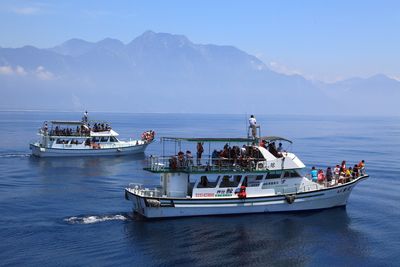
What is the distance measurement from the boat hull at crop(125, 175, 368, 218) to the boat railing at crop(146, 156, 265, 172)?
2.36 m

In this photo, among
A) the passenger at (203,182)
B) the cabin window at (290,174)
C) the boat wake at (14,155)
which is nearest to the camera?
the passenger at (203,182)

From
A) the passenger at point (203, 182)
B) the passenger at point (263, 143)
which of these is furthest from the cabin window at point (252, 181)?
the passenger at point (203, 182)

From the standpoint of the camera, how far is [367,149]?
9956 centimetres

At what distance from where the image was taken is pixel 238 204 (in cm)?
4006

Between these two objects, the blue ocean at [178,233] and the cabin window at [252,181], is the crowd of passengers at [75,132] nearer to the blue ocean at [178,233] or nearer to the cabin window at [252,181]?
the blue ocean at [178,233]

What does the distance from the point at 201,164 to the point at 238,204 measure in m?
4.24

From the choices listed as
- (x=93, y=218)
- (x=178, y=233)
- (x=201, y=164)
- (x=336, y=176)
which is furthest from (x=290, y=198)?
(x=93, y=218)

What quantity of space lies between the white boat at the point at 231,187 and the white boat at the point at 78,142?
40417mm

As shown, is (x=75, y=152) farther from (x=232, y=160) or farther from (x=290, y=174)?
(x=290, y=174)

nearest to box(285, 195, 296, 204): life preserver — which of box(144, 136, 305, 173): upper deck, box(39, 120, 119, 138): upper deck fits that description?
box(144, 136, 305, 173): upper deck

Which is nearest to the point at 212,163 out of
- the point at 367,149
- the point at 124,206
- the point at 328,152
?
the point at 124,206

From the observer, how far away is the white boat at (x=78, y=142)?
256 ft

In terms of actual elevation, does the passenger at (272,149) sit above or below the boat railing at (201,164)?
above

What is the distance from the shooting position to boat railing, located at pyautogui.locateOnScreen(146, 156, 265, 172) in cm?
3956
